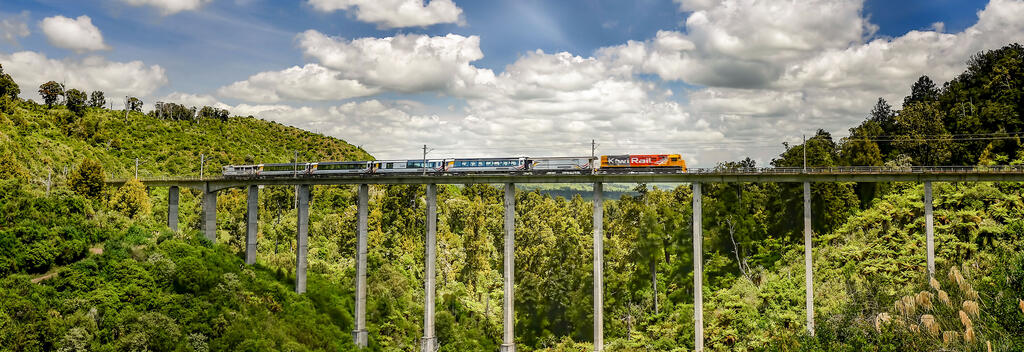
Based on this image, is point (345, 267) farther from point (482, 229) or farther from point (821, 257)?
point (821, 257)

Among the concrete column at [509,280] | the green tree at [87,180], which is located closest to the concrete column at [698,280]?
the concrete column at [509,280]

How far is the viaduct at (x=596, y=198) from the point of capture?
37625mm

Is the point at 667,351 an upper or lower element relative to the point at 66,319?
lower

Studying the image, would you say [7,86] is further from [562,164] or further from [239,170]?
[562,164]

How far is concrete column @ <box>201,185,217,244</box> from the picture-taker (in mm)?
58750

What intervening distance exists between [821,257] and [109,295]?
5422cm

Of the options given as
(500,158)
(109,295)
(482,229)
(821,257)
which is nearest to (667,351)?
(821,257)

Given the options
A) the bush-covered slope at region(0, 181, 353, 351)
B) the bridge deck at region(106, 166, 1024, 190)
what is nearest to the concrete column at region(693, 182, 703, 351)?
the bridge deck at region(106, 166, 1024, 190)

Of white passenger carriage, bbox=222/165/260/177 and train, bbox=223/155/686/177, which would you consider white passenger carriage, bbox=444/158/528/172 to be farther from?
white passenger carriage, bbox=222/165/260/177

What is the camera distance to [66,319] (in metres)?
35.3

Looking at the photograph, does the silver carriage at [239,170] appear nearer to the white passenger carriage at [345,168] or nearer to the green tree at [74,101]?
the white passenger carriage at [345,168]

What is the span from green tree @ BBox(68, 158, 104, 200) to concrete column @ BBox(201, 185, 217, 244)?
932cm

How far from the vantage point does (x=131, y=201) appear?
2261 inches

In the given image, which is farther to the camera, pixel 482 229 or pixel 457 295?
pixel 482 229
